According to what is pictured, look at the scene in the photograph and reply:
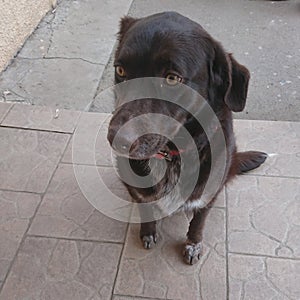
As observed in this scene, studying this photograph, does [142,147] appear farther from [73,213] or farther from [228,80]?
[73,213]

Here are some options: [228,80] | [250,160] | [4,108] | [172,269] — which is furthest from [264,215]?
[4,108]

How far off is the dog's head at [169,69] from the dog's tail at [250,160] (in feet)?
2.32

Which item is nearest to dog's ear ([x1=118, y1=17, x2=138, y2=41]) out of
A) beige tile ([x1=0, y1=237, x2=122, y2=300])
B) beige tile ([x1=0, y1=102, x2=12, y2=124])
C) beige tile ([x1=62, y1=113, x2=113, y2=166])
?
beige tile ([x1=62, y1=113, x2=113, y2=166])

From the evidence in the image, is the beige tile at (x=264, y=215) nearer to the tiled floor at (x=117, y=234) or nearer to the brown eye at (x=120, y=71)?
the tiled floor at (x=117, y=234)

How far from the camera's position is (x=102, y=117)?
271 centimetres

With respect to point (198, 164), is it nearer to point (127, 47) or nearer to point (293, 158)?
point (127, 47)

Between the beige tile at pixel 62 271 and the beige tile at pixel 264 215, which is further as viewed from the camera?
the beige tile at pixel 264 215

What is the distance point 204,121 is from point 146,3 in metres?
2.88

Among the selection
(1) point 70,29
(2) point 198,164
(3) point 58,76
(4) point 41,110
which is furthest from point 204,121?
(1) point 70,29

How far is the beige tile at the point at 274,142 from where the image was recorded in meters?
2.37

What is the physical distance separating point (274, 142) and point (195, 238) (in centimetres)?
90

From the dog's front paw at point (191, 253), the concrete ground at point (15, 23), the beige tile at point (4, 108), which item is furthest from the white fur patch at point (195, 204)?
the concrete ground at point (15, 23)

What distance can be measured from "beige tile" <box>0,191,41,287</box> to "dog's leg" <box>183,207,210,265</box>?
2.57 feet

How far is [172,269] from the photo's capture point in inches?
75.7
